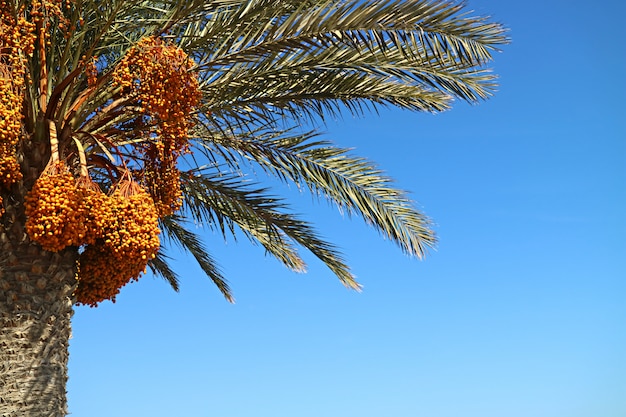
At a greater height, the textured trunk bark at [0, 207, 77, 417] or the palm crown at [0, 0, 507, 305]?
the palm crown at [0, 0, 507, 305]

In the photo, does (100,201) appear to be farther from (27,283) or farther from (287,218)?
(287,218)

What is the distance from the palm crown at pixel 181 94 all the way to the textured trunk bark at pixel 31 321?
252 millimetres

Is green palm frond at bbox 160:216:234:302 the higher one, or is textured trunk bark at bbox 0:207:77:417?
green palm frond at bbox 160:216:234:302

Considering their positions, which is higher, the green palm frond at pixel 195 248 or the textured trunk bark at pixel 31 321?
the green palm frond at pixel 195 248

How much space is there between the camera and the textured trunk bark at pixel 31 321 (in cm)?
643

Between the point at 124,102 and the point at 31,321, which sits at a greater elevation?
the point at 124,102

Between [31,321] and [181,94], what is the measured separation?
2341mm

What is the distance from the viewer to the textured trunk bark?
21.1 feet

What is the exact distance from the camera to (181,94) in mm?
6180

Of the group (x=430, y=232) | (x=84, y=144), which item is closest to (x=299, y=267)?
(x=430, y=232)

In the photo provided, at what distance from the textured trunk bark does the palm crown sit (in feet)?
0.83

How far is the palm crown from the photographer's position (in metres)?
6.02

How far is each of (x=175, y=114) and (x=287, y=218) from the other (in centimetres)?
369

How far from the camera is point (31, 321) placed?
6.52 m
